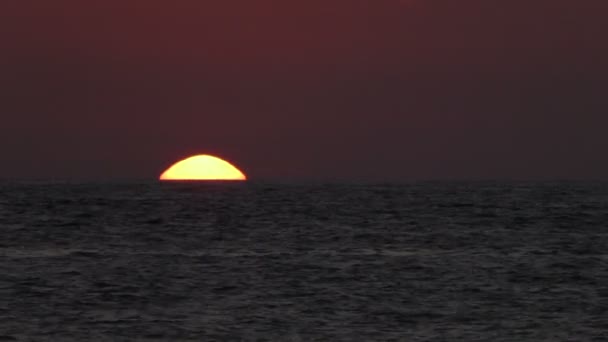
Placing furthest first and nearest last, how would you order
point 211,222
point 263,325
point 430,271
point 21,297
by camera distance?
point 211,222, point 430,271, point 21,297, point 263,325

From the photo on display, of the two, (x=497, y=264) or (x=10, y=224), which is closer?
(x=497, y=264)

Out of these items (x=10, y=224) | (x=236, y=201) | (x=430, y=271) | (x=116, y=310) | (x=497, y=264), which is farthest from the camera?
(x=236, y=201)

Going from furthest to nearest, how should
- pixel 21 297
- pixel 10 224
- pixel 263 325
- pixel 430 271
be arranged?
1. pixel 10 224
2. pixel 430 271
3. pixel 21 297
4. pixel 263 325

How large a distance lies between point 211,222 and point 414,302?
49.7m

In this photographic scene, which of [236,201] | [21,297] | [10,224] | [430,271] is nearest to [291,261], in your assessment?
[430,271]

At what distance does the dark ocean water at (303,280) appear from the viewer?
113 feet

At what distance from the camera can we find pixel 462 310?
3775cm

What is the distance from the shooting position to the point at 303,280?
1794 inches

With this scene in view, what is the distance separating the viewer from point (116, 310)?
37.2 metres

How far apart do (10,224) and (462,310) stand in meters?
49.0

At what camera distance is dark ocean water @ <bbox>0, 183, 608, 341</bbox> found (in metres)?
34.4

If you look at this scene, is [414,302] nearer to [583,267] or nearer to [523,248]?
[583,267]

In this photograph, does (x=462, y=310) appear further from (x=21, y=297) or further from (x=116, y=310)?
(x=21, y=297)

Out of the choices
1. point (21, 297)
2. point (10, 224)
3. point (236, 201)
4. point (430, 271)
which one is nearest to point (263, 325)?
point (21, 297)
